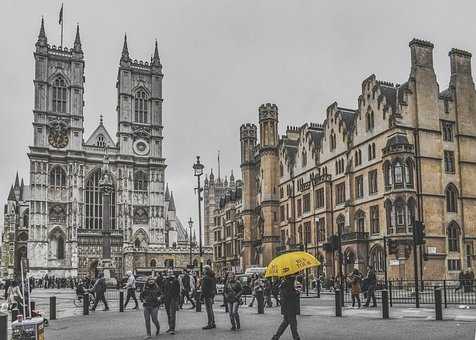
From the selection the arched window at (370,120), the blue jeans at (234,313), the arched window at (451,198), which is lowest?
the blue jeans at (234,313)

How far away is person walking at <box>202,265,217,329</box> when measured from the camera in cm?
1789

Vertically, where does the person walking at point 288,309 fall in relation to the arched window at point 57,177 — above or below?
below

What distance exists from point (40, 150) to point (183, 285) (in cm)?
7011

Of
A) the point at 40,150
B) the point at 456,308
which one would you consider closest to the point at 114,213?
the point at 40,150

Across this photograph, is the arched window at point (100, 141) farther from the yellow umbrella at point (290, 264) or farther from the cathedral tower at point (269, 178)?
the yellow umbrella at point (290, 264)

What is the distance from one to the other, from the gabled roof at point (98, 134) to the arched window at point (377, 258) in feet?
218

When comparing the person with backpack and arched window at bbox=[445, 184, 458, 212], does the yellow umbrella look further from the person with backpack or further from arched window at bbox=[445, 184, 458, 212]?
arched window at bbox=[445, 184, 458, 212]

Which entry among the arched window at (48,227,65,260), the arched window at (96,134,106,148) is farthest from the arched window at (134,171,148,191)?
the arched window at (48,227,65,260)

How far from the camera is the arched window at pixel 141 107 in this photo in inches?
4013

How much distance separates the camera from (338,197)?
5156cm

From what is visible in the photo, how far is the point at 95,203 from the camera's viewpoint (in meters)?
97.1

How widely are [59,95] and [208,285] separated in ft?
283

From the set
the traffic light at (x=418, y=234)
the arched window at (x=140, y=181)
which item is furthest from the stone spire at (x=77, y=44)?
the traffic light at (x=418, y=234)

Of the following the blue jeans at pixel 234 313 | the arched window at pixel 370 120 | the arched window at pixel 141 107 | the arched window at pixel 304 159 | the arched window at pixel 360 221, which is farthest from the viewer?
the arched window at pixel 141 107
